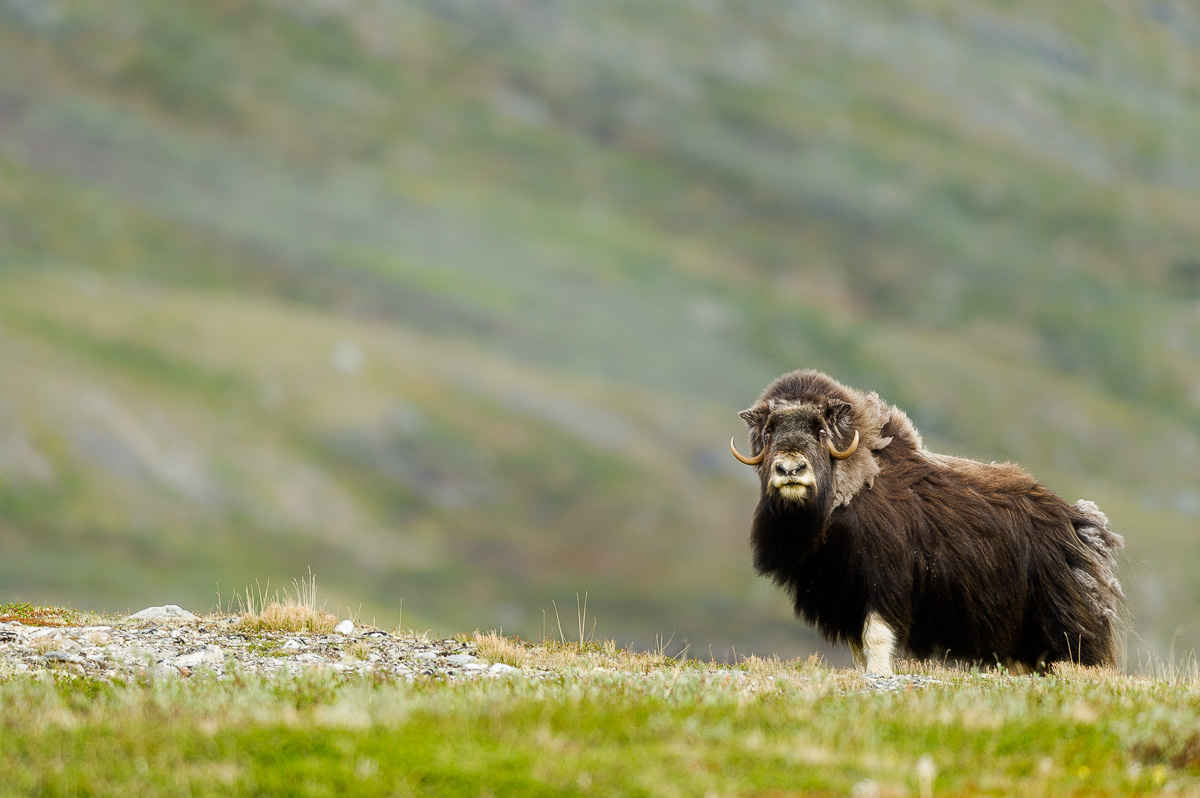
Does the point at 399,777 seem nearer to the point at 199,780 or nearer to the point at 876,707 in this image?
the point at 199,780

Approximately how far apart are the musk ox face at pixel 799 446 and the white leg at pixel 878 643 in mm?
1141

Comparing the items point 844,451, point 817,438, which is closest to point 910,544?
point 844,451

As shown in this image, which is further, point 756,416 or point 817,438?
point 756,416

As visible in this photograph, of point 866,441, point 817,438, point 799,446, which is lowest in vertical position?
point 799,446

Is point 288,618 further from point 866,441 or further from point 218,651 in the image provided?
point 866,441

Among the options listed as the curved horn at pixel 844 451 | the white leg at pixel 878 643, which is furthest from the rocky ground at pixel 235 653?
the curved horn at pixel 844 451

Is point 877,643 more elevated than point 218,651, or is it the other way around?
point 877,643

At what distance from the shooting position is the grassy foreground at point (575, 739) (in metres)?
6.77

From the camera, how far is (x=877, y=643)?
1255 centimetres

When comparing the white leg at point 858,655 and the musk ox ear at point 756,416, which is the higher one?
the musk ox ear at point 756,416

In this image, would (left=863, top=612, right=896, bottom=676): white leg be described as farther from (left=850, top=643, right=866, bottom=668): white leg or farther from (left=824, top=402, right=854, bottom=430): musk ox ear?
(left=824, top=402, right=854, bottom=430): musk ox ear

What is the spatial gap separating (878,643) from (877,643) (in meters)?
0.01

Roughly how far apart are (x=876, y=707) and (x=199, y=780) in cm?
417

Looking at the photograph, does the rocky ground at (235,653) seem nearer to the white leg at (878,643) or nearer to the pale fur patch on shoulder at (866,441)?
the white leg at (878,643)
